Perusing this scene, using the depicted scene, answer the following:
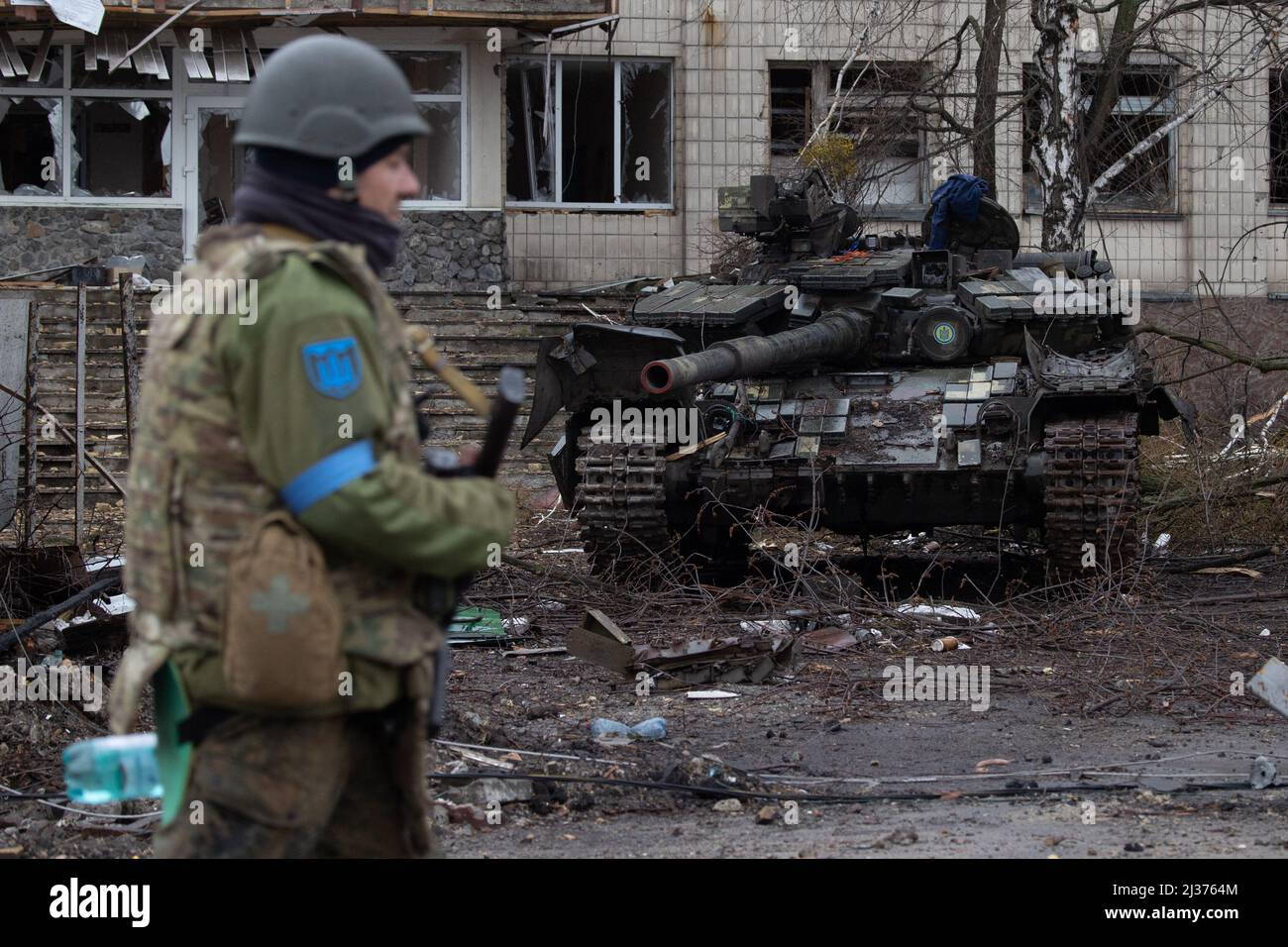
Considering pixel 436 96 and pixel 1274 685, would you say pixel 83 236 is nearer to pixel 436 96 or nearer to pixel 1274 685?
pixel 436 96

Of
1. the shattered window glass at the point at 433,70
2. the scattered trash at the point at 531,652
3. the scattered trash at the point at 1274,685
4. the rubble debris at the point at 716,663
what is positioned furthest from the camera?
the shattered window glass at the point at 433,70

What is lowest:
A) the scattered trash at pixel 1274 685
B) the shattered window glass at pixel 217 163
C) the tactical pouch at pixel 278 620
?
the scattered trash at pixel 1274 685

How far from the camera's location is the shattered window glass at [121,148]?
19656 millimetres

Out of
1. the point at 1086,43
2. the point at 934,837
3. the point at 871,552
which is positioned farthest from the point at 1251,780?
the point at 1086,43

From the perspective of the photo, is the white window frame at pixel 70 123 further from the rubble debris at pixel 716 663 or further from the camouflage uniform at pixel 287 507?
the camouflage uniform at pixel 287 507

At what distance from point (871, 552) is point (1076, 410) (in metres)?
3.08

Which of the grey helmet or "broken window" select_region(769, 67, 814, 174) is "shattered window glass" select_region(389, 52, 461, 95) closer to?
"broken window" select_region(769, 67, 814, 174)

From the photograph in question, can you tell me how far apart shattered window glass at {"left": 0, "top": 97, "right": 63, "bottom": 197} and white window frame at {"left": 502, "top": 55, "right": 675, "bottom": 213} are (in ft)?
17.1

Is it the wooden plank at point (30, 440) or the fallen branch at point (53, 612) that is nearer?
the fallen branch at point (53, 612)

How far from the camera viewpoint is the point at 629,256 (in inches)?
815

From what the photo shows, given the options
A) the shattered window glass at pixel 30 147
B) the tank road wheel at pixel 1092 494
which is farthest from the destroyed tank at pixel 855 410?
the shattered window glass at pixel 30 147

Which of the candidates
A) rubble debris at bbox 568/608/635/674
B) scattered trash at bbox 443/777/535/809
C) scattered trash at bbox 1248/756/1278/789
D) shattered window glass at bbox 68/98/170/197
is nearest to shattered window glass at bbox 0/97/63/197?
shattered window glass at bbox 68/98/170/197

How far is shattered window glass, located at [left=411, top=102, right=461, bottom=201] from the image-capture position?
1997 cm

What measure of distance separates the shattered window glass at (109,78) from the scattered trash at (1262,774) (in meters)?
16.0
